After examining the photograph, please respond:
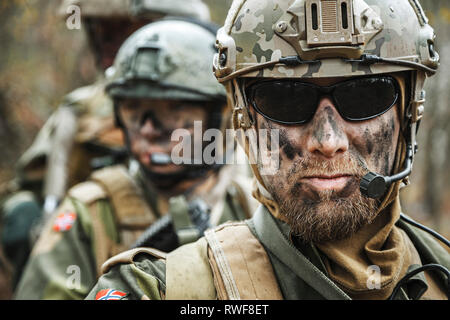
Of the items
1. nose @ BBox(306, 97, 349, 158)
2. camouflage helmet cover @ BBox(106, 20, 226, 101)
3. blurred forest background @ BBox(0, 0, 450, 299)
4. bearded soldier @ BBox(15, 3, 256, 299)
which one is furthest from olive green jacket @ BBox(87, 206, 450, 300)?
blurred forest background @ BBox(0, 0, 450, 299)

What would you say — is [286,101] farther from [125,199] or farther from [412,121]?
[125,199]

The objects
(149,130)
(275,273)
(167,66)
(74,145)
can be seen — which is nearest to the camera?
(275,273)

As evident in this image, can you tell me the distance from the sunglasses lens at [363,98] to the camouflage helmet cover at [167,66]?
2.07 m

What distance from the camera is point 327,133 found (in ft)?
7.36

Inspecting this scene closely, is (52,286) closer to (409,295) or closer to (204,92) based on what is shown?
(204,92)

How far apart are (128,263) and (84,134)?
11.6 ft

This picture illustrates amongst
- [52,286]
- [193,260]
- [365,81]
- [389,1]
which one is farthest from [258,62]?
[52,286]

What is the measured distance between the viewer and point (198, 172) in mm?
4355

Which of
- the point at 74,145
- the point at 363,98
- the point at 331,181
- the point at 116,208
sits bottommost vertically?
the point at 116,208

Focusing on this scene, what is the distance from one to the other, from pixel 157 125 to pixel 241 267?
6.82 feet

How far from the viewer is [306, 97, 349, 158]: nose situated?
2242 mm

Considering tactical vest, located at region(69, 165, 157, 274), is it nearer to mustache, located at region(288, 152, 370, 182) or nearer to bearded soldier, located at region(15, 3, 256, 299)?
bearded soldier, located at region(15, 3, 256, 299)

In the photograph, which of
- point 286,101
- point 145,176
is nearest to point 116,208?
point 145,176
